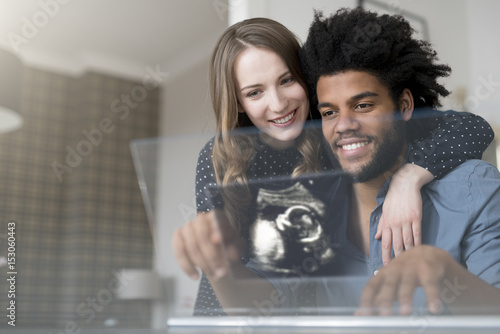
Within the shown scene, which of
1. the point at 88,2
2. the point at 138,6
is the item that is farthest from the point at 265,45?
the point at 88,2

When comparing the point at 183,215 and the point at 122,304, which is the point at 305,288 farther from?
the point at 122,304

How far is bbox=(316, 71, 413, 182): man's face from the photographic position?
0.54m

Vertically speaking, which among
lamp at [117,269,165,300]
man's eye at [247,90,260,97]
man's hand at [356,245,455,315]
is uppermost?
man's eye at [247,90,260,97]

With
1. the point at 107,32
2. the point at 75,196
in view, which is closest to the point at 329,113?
the point at 107,32

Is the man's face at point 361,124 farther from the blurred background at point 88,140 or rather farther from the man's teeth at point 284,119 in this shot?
the blurred background at point 88,140

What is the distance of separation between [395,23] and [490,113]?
136mm

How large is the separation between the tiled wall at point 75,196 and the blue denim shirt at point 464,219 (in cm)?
151

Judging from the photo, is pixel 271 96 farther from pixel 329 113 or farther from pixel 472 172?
pixel 472 172

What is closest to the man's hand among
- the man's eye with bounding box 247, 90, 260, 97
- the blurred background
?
the man's eye with bounding box 247, 90, 260, 97

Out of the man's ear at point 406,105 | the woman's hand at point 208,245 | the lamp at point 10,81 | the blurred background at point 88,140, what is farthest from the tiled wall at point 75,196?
the man's ear at point 406,105

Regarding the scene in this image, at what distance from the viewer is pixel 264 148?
61 centimetres

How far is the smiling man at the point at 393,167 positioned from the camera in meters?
0.51

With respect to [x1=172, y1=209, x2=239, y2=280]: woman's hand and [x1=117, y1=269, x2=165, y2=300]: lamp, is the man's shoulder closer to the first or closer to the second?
[x1=172, y1=209, x2=239, y2=280]: woman's hand

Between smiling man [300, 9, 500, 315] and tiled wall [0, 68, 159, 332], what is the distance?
1492mm
